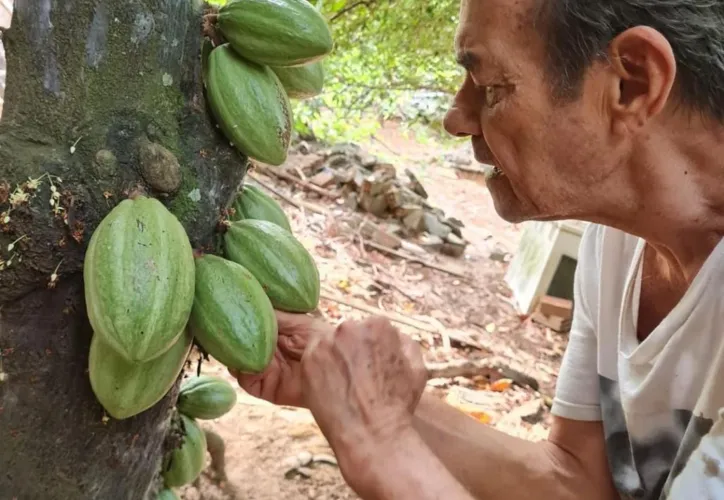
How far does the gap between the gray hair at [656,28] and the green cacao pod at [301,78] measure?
0.50 metres

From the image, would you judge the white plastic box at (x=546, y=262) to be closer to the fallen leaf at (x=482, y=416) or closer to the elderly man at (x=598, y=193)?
the fallen leaf at (x=482, y=416)

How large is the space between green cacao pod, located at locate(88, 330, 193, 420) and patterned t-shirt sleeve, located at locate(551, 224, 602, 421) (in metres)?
1.40

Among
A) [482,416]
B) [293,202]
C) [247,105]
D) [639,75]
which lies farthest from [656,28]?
[293,202]

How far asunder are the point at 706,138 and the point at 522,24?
47 centimetres

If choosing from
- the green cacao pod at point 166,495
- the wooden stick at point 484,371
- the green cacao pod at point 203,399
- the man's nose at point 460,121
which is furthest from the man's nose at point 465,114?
the wooden stick at point 484,371

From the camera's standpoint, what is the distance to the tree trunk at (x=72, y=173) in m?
1.10

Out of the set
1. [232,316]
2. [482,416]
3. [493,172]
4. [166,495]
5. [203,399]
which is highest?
[493,172]

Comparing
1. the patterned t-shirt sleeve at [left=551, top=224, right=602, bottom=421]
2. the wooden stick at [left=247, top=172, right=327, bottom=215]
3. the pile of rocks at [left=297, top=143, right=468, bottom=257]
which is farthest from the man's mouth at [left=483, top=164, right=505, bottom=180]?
the pile of rocks at [left=297, top=143, right=468, bottom=257]

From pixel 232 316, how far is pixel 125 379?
202 mm

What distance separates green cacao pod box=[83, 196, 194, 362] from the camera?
1.05 m

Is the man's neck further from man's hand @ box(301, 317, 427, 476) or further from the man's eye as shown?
man's hand @ box(301, 317, 427, 476)

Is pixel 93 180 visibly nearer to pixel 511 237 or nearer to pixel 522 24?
pixel 522 24

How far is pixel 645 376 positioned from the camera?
1869 mm

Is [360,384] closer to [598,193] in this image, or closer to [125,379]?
[125,379]
